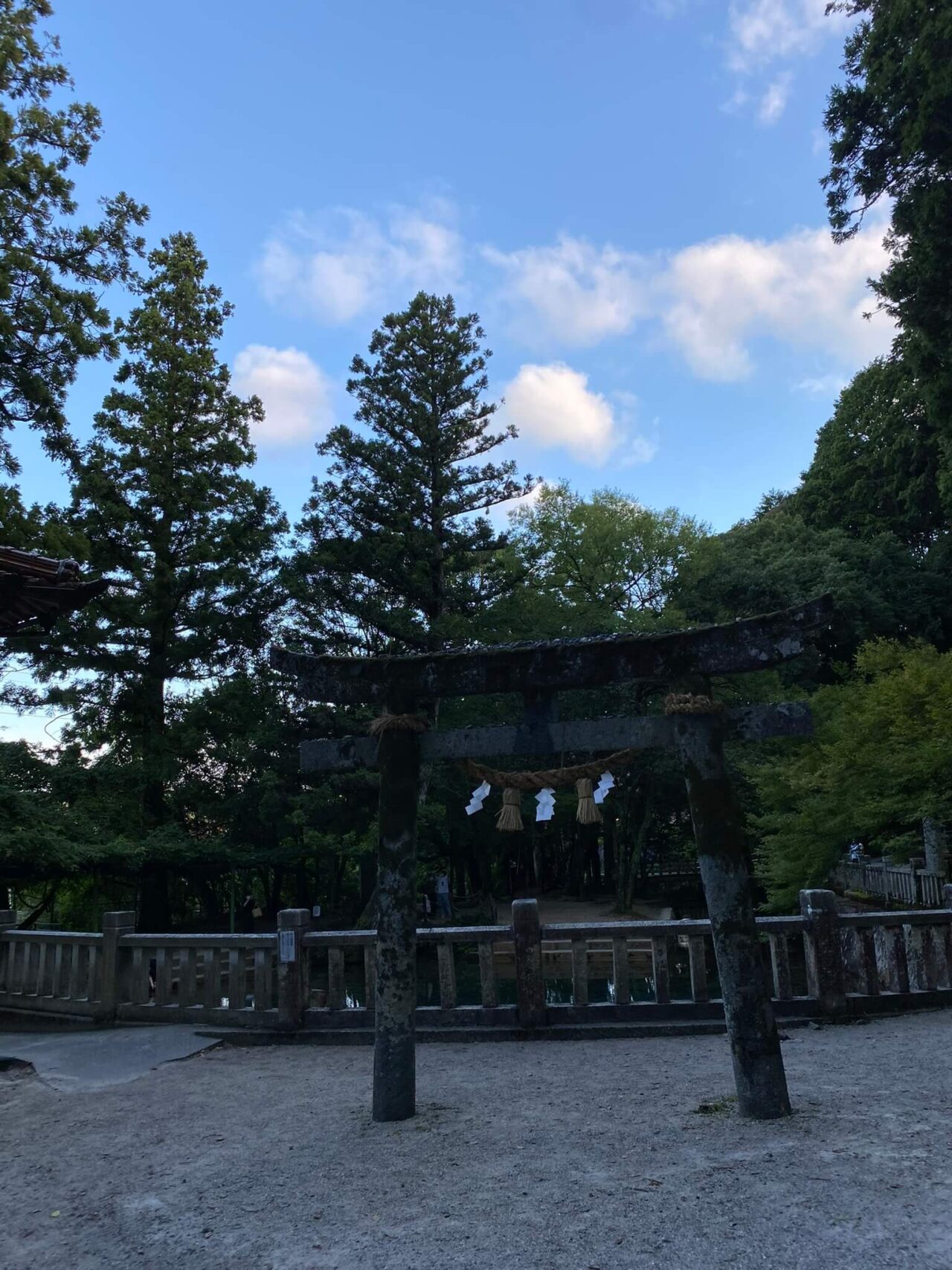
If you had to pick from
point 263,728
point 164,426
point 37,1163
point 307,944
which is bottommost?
point 37,1163

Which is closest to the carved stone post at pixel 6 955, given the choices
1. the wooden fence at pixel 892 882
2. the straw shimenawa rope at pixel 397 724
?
the straw shimenawa rope at pixel 397 724

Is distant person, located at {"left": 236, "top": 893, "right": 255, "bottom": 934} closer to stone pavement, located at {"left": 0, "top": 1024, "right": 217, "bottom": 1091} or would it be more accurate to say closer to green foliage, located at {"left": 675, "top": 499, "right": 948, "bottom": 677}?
stone pavement, located at {"left": 0, "top": 1024, "right": 217, "bottom": 1091}

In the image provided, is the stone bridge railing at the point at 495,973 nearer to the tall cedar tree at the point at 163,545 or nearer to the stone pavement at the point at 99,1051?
the stone pavement at the point at 99,1051

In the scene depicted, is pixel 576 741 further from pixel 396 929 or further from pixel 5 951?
pixel 5 951

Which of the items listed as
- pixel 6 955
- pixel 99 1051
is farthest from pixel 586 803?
pixel 6 955

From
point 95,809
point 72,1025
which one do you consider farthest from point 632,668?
point 95,809

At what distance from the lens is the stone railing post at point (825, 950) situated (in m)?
8.07

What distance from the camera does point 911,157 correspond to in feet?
58.1

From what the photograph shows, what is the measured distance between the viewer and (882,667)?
1981 centimetres

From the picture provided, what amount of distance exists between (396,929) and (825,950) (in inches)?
184

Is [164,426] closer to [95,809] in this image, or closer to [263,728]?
[263,728]

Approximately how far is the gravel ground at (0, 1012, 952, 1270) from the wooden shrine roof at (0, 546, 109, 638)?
3.79m

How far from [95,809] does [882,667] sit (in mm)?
17843

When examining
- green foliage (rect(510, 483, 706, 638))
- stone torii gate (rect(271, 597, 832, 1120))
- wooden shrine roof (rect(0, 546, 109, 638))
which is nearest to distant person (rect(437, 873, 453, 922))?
green foliage (rect(510, 483, 706, 638))
